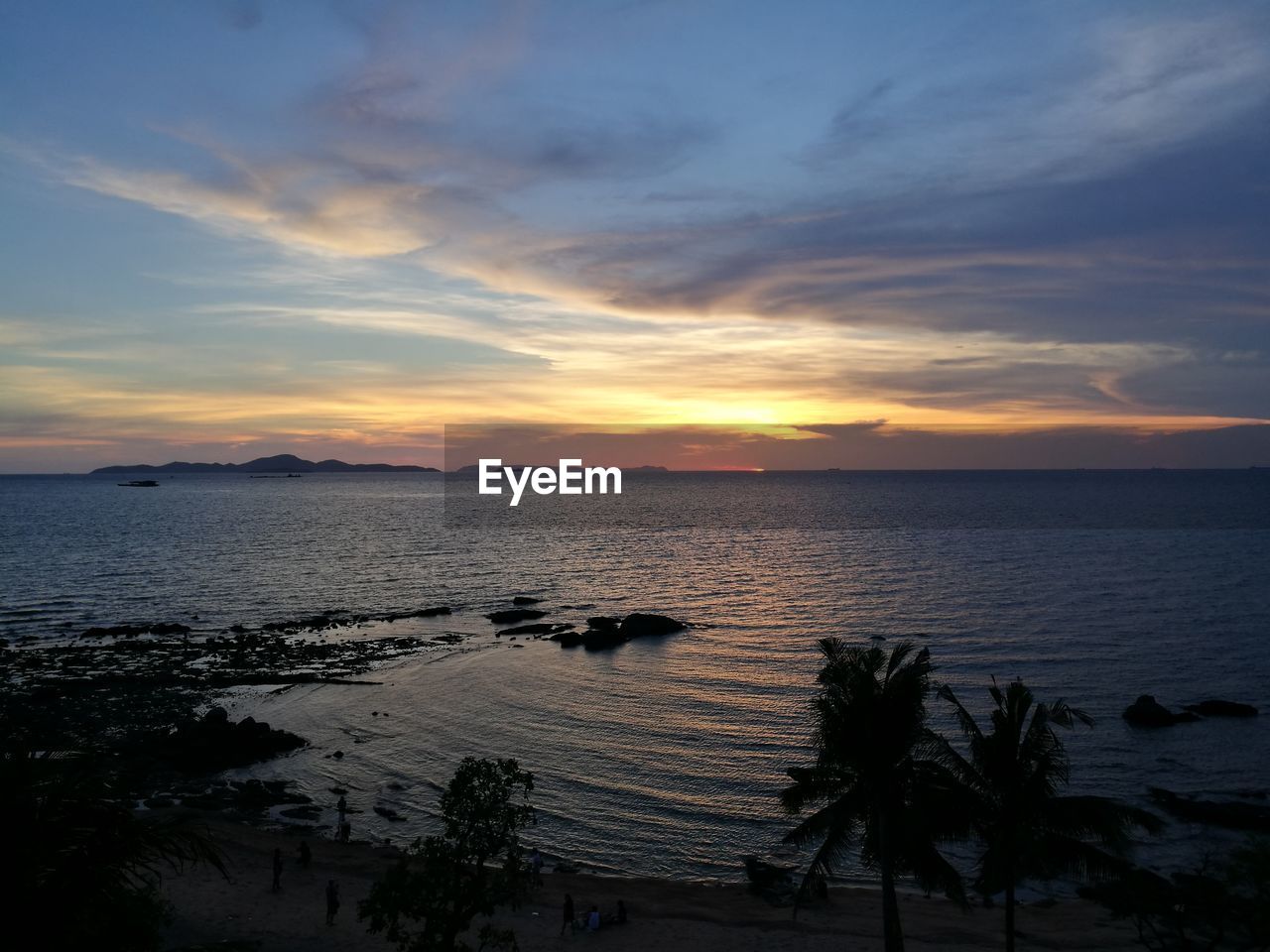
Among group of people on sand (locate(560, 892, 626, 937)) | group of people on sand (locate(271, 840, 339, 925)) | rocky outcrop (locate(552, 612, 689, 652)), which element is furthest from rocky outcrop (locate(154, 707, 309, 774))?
rocky outcrop (locate(552, 612, 689, 652))

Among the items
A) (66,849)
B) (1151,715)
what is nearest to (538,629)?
(1151,715)

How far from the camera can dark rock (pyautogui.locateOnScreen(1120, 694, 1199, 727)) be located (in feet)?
172

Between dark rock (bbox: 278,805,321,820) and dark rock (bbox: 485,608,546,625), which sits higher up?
dark rock (bbox: 485,608,546,625)

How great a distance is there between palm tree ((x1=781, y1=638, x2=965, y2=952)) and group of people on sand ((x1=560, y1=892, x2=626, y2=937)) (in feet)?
36.9

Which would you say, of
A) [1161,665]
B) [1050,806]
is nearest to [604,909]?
[1050,806]

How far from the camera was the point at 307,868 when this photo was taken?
36.4 m

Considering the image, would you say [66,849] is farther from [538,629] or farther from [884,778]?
[538,629]

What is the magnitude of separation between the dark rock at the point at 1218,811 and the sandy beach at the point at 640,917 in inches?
402

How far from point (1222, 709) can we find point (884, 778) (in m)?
43.9

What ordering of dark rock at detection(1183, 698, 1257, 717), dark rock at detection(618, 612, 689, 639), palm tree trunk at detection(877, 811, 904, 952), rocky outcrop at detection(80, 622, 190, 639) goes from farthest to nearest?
dark rock at detection(618, 612, 689, 639) < rocky outcrop at detection(80, 622, 190, 639) < dark rock at detection(1183, 698, 1257, 717) < palm tree trunk at detection(877, 811, 904, 952)

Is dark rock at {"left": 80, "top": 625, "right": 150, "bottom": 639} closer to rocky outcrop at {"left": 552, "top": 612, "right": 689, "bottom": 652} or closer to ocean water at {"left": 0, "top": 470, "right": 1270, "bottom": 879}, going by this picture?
ocean water at {"left": 0, "top": 470, "right": 1270, "bottom": 879}

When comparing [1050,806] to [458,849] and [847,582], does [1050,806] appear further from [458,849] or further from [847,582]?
[847,582]

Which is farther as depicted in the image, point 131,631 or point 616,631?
point 616,631

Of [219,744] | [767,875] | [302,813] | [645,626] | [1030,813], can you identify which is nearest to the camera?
[1030,813]
